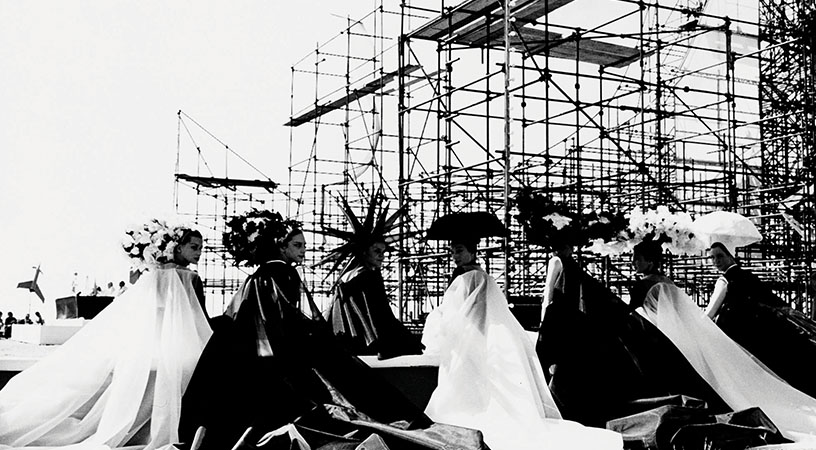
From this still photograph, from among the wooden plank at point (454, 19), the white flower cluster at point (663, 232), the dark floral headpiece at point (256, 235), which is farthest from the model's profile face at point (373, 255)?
the wooden plank at point (454, 19)

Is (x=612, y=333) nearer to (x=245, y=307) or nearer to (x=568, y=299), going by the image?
(x=568, y=299)

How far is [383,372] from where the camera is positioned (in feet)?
23.4

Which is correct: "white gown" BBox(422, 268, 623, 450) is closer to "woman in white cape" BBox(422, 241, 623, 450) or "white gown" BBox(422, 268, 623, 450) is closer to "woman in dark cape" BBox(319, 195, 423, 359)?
"woman in white cape" BBox(422, 241, 623, 450)

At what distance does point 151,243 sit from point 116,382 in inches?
55.9

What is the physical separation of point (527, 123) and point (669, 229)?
21.7ft

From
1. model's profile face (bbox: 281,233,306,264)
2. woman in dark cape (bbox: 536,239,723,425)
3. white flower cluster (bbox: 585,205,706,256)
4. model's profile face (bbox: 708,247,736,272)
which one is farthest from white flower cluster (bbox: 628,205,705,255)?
model's profile face (bbox: 281,233,306,264)

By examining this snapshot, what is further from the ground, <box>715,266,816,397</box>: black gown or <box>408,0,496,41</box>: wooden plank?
<box>408,0,496,41</box>: wooden plank

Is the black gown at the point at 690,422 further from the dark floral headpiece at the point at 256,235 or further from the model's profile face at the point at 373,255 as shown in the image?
the dark floral headpiece at the point at 256,235

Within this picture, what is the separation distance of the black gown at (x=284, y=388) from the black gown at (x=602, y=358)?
5.61 ft

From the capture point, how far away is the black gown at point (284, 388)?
564 centimetres

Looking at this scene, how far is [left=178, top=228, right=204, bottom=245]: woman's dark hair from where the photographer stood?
285 inches

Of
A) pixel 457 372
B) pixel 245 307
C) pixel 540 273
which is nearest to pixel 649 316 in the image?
pixel 457 372

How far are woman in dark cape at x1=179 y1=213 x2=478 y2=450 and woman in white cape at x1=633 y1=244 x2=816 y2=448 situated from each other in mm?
2489

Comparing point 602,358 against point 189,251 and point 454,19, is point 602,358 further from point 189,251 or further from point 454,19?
point 454,19
